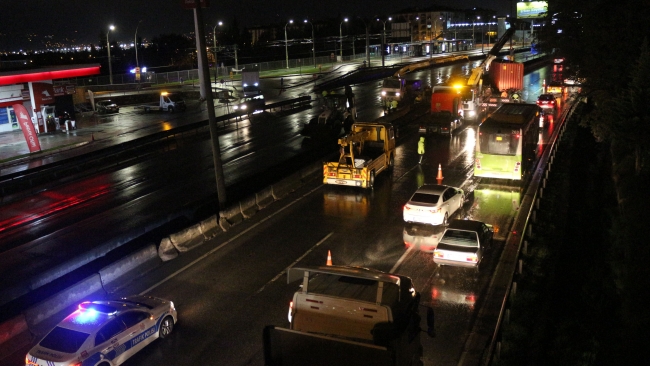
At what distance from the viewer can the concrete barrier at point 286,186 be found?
80.2ft

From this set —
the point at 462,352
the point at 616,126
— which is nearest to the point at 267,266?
the point at 462,352

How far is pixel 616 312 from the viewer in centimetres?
1619

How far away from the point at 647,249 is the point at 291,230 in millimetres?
11269

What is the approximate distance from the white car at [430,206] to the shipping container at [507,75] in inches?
1401

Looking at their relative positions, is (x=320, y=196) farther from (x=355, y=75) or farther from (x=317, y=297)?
(x=355, y=75)

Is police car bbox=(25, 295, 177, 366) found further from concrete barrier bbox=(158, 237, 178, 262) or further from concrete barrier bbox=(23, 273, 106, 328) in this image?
concrete barrier bbox=(158, 237, 178, 262)

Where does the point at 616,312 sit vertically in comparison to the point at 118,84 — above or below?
below

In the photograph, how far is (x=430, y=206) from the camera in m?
19.6

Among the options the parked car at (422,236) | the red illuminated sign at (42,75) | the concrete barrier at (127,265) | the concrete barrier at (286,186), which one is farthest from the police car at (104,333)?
the red illuminated sign at (42,75)

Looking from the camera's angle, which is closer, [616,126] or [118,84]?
[616,126]

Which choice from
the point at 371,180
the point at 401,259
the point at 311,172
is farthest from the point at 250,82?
the point at 401,259

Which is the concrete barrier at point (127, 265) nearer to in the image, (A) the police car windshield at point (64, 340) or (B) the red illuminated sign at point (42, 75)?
(A) the police car windshield at point (64, 340)

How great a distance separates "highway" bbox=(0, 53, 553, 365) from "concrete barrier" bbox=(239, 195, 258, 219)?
13.1 inches

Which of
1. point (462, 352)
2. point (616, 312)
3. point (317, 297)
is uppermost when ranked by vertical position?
point (317, 297)
